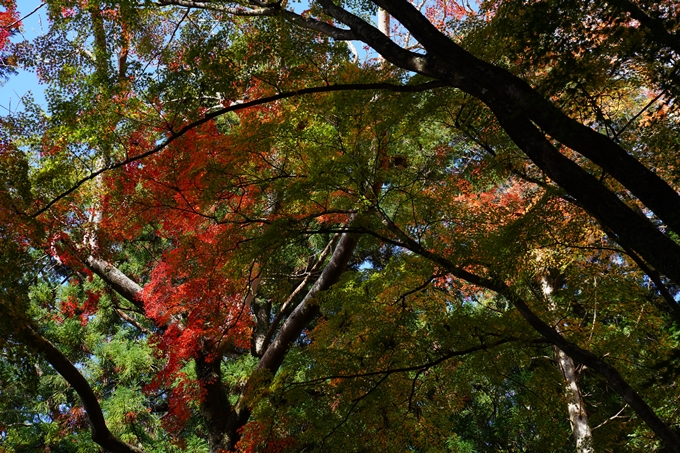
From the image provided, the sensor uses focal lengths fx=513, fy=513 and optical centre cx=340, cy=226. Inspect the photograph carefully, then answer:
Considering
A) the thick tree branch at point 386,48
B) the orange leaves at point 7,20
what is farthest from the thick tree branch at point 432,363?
the orange leaves at point 7,20

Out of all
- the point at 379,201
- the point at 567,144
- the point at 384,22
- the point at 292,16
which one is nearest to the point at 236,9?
the point at 292,16

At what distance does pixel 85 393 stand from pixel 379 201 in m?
3.74

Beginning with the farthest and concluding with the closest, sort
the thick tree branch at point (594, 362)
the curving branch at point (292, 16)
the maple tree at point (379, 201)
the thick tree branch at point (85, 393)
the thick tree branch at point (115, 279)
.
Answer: the thick tree branch at point (115, 279)
the thick tree branch at point (85, 393)
the curving branch at point (292, 16)
the thick tree branch at point (594, 362)
the maple tree at point (379, 201)

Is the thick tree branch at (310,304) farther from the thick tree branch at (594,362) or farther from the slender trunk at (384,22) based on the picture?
the slender trunk at (384,22)

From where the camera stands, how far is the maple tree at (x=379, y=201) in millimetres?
2873

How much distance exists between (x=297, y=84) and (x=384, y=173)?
46.6 inches

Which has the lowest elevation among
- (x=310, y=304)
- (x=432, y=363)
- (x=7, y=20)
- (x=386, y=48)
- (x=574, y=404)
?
(x=432, y=363)

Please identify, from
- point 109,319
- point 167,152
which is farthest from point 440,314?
point 109,319

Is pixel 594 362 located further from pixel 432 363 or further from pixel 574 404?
pixel 574 404

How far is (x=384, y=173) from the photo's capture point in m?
5.00

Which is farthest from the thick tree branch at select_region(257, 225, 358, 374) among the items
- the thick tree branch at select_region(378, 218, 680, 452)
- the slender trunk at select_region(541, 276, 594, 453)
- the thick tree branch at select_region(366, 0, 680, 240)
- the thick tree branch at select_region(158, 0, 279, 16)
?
the thick tree branch at select_region(366, 0, 680, 240)

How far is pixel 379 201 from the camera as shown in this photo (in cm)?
498

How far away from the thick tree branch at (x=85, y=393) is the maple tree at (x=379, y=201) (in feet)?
0.11

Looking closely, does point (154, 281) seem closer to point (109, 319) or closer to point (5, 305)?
point (5, 305)
